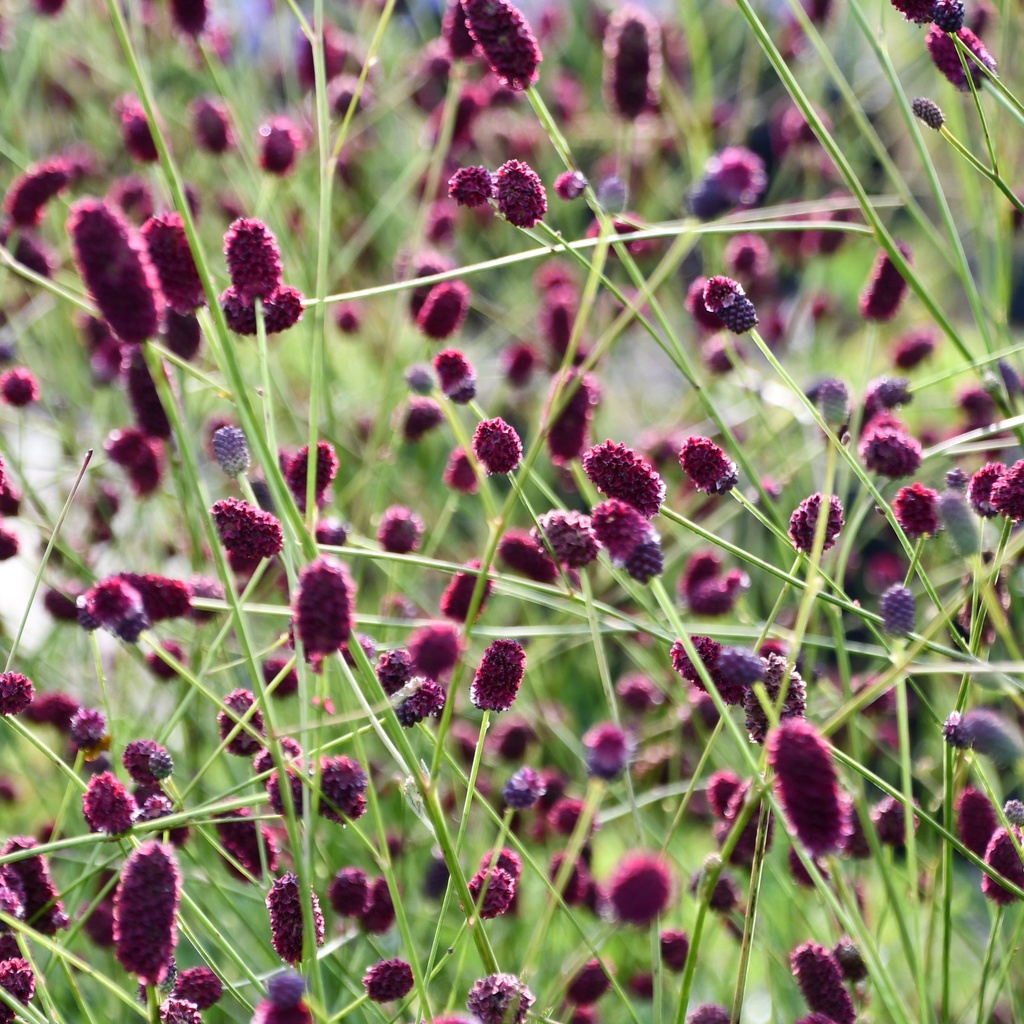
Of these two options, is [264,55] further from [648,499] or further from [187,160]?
[648,499]

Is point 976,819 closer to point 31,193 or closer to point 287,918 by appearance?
point 287,918

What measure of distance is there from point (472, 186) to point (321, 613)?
43 centimetres

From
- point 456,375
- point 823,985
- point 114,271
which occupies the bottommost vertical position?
point 823,985

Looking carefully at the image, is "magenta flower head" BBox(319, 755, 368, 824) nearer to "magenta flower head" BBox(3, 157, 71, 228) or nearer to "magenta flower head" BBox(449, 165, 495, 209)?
"magenta flower head" BBox(449, 165, 495, 209)

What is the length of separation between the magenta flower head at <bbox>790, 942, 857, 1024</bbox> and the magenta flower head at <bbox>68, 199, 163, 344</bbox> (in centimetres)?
61

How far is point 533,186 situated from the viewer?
2.94 ft

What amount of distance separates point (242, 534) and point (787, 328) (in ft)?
5.30

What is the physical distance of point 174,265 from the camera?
765mm

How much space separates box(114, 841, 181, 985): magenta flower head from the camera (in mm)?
641

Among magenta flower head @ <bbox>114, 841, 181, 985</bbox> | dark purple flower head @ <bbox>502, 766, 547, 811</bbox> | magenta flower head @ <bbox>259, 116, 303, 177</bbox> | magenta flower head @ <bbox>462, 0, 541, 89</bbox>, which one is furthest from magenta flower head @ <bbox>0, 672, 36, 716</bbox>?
magenta flower head @ <bbox>259, 116, 303, 177</bbox>

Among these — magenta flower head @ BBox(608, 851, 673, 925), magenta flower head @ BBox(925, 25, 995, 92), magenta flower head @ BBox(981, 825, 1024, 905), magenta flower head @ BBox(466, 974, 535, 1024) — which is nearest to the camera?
magenta flower head @ BBox(608, 851, 673, 925)

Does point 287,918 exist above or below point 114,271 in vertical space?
below

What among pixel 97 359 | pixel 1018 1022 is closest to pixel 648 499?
pixel 1018 1022

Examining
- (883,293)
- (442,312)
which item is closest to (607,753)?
(442,312)
